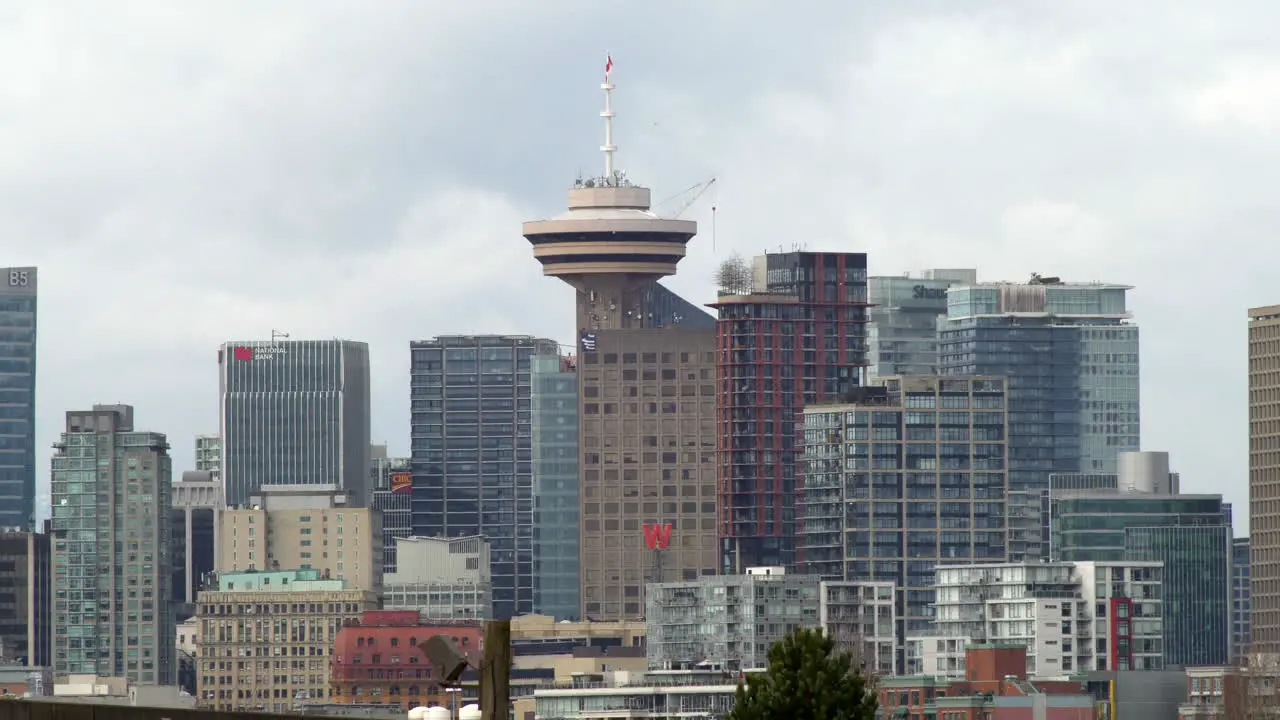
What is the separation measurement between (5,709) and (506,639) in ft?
62.0

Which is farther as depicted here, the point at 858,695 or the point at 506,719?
the point at 858,695

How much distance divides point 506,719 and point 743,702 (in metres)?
19.6

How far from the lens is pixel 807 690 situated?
72.2m

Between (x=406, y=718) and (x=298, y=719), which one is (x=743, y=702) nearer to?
(x=406, y=718)

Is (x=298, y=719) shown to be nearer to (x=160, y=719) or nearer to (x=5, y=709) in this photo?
(x=160, y=719)

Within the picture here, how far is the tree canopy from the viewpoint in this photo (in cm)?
7194

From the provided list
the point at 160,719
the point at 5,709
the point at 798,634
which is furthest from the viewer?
the point at 798,634

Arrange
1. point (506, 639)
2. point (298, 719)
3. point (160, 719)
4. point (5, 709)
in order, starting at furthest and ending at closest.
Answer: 1. point (5, 709)
2. point (160, 719)
3. point (298, 719)
4. point (506, 639)

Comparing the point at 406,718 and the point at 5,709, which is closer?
the point at 5,709

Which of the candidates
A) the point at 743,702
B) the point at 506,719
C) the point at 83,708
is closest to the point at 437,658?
the point at 506,719

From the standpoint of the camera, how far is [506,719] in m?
53.4

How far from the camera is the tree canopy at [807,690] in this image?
7194cm

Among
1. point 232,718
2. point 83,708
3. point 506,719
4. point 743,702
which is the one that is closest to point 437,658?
A: point 506,719

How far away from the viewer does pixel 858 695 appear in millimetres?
72125
